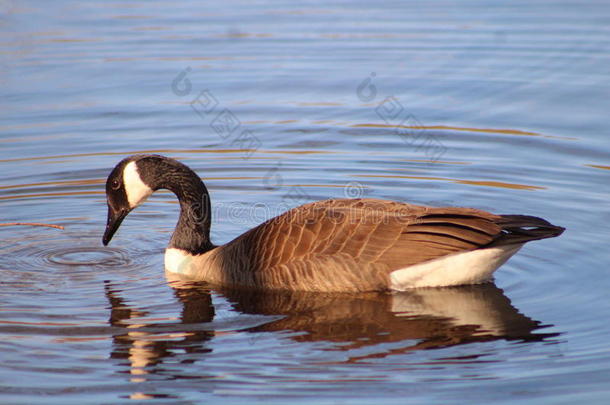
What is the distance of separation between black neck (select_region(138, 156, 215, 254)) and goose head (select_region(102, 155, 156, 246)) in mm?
78

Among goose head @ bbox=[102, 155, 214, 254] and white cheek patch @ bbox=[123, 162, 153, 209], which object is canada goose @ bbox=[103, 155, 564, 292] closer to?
goose head @ bbox=[102, 155, 214, 254]

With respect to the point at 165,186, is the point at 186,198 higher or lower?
lower

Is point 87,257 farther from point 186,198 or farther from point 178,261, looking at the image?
point 186,198

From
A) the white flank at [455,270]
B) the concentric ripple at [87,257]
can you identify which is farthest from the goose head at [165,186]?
the white flank at [455,270]

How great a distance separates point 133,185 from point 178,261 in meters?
0.97

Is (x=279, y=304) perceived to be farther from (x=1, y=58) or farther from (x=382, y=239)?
(x=1, y=58)

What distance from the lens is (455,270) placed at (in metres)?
9.77

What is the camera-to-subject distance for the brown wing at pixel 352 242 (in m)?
Result: 9.59

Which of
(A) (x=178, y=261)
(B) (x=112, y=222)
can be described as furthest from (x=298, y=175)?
(B) (x=112, y=222)

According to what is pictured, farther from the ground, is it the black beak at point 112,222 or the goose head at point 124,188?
the goose head at point 124,188

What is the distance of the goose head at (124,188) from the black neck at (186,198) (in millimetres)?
78

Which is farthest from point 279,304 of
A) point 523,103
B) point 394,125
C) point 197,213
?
point 523,103

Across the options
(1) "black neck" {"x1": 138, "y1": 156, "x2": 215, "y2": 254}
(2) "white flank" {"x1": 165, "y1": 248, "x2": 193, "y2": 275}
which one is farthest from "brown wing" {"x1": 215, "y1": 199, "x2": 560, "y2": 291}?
(1) "black neck" {"x1": 138, "y1": 156, "x2": 215, "y2": 254}

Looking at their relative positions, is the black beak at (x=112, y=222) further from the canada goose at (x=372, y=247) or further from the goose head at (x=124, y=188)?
the canada goose at (x=372, y=247)
